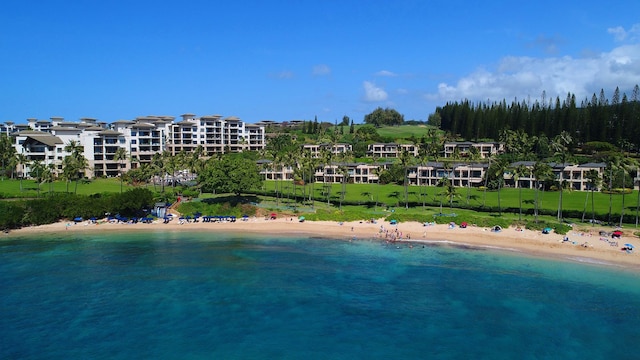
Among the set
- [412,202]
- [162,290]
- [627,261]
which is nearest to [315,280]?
[162,290]

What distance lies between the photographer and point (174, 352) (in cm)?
3616

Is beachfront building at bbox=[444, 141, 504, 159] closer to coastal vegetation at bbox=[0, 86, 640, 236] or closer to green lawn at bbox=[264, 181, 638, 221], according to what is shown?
coastal vegetation at bbox=[0, 86, 640, 236]

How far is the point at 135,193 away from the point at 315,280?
46472 millimetres

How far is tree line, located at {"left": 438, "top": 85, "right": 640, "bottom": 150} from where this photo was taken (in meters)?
131

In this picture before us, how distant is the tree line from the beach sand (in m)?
67.1

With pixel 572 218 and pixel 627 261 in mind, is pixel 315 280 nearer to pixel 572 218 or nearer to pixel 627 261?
pixel 627 261

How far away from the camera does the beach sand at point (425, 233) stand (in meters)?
61.3

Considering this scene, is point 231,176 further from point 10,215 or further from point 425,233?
point 425,233

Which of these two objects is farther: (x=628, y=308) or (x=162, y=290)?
(x=162, y=290)

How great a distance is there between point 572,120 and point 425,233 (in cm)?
9327

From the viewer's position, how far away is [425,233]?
7331cm

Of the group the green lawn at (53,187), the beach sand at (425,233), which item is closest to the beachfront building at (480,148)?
the beach sand at (425,233)

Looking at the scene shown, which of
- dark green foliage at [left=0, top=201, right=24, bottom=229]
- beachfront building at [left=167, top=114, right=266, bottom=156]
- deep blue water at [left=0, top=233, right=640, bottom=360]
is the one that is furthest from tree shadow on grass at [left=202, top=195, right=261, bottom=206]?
beachfront building at [left=167, top=114, right=266, bottom=156]

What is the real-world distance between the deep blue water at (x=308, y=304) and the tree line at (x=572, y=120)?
86817 millimetres
